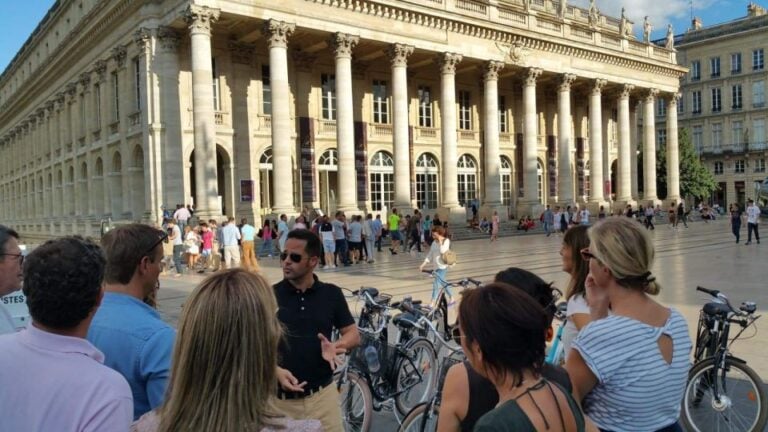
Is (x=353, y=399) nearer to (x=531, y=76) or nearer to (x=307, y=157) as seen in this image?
(x=307, y=157)

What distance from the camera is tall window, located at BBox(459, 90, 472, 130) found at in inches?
1532

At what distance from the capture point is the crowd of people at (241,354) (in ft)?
6.26

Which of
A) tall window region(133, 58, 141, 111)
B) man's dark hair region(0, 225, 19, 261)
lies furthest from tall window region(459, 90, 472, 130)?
man's dark hair region(0, 225, 19, 261)

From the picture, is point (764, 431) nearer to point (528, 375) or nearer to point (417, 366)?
point (417, 366)

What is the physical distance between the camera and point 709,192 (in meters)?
62.5

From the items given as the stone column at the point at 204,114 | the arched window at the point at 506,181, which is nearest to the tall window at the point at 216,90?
the stone column at the point at 204,114

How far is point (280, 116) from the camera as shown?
26.7 m

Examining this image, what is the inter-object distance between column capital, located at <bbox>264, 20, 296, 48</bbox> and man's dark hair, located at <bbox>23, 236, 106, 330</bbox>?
2552 centimetres

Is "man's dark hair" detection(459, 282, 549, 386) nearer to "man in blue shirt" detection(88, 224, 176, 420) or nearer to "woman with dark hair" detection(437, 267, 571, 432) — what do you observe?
"woman with dark hair" detection(437, 267, 571, 432)

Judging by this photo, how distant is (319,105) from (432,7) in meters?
7.61

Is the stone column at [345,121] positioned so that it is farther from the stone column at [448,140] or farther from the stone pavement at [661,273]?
the stone column at [448,140]

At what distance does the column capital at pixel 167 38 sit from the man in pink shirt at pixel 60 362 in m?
26.5

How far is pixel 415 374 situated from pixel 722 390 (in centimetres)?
254

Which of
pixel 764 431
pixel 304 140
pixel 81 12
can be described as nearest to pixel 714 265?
pixel 764 431
